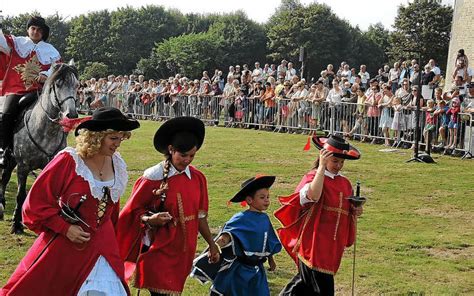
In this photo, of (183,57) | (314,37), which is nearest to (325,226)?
(183,57)

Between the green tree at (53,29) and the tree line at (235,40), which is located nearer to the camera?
the tree line at (235,40)

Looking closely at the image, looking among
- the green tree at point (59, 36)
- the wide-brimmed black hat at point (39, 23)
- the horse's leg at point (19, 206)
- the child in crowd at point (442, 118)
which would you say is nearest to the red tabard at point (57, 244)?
the horse's leg at point (19, 206)

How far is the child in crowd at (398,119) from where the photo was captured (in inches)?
754

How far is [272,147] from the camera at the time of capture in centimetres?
1909

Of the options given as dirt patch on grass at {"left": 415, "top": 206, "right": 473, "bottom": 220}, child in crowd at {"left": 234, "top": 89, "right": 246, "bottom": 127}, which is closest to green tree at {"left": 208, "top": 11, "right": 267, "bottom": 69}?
child in crowd at {"left": 234, "top": 89, "right": 246, "bottom": 127}

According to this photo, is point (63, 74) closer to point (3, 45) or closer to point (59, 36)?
point (3, 45)

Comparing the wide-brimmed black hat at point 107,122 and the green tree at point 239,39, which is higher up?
the green tree at point 239,39

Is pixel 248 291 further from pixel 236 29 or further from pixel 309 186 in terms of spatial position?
pixel 236 29

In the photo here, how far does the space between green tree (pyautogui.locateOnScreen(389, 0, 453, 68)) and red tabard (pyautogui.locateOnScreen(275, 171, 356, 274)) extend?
58.3m

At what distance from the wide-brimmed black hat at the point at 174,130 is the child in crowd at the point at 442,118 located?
46.0ft

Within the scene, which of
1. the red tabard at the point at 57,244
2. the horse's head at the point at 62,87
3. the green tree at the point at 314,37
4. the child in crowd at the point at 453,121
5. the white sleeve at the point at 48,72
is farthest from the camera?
the green tree at the point at 314,37

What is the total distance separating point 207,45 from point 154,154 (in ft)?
183

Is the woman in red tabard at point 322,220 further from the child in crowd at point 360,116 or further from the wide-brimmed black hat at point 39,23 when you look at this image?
the child in crowd at point 360,116

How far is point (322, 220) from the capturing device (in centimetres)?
590
